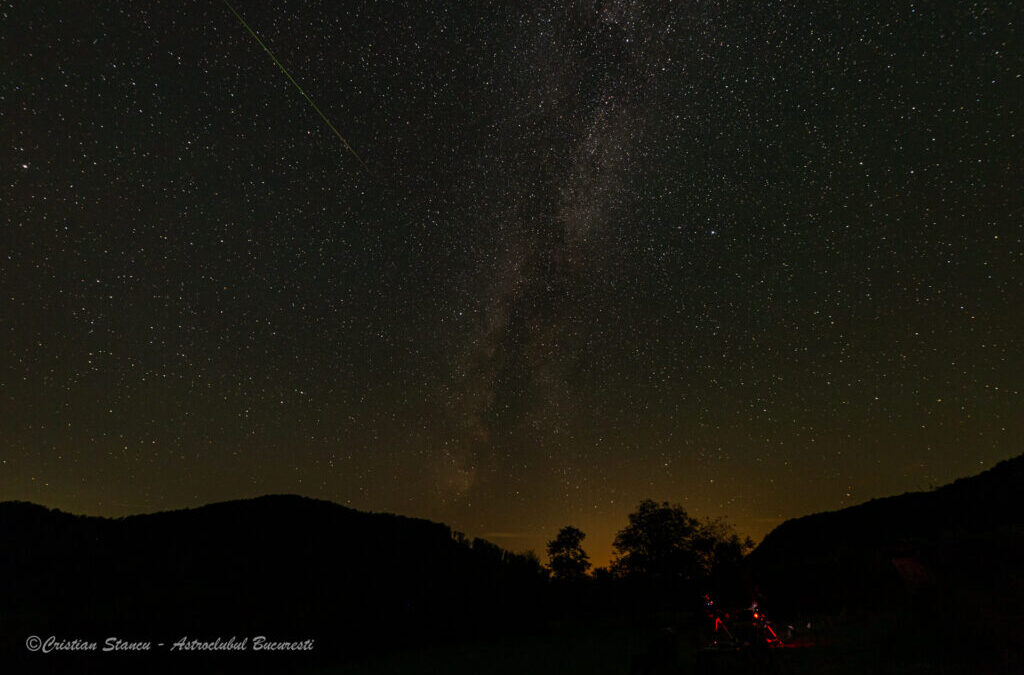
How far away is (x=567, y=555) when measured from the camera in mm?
86250

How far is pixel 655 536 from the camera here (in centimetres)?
6800

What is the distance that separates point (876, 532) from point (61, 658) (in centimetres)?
6487

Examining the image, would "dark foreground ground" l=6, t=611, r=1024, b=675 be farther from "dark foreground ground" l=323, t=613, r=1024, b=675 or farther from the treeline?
the treeline

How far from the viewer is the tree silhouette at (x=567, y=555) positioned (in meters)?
85.3

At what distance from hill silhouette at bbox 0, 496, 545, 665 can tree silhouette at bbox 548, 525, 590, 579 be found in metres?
23.8

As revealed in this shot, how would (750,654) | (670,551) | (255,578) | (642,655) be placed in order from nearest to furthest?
(750,654), (642,655), (255,578), (670,551)

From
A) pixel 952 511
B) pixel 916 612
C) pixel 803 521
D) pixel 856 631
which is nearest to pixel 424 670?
pixel 856 631

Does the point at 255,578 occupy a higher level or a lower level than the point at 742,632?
higher

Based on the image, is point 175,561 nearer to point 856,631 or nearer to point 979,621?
point 856,631

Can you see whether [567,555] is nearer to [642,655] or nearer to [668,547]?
[668,547]

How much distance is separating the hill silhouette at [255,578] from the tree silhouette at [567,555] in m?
23.8

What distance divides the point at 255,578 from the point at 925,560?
46.9 m

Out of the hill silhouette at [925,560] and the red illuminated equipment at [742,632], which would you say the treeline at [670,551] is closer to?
the hill silhouette at [925,560]

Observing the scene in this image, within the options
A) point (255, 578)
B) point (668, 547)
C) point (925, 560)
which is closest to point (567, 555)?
point (668, 547)
